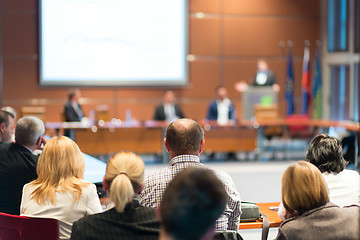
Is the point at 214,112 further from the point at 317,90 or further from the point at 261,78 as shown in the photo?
the point at 317,90

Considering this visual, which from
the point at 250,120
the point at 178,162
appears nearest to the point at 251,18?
the point at 250,120

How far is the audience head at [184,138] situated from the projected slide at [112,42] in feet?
29.0

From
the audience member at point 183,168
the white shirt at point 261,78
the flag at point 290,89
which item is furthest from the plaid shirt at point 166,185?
the flag at point 290,89

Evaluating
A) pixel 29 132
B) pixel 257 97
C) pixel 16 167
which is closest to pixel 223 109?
pixel 257 97

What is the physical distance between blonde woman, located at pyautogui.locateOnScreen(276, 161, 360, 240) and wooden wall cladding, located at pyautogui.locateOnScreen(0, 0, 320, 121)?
963 centimetres

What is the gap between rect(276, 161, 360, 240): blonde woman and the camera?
2328mm

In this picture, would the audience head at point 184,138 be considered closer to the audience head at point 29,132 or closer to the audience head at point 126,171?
the audience head at point 126,171

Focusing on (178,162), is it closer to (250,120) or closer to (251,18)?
(250,120)

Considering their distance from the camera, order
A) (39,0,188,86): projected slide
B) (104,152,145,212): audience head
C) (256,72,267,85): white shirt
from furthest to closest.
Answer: (39,0,188,86): projected slide < (256,72,267,85): white shirt < (104,152,145,212): audience head

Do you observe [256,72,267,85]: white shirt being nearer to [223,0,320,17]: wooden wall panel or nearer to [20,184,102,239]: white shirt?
[223,0,320,17]: wooden wall panel

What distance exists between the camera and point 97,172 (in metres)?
3.98

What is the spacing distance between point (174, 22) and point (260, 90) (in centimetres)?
255

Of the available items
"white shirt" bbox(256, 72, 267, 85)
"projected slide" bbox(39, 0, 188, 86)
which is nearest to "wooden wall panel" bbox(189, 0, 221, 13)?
"projected slide" bbox(39, 0, 188, 86)

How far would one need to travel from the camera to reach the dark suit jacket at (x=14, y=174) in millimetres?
3465
